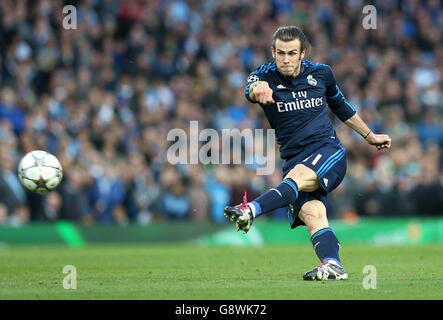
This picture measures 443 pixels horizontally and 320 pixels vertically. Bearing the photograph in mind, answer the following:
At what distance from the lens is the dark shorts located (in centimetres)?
786

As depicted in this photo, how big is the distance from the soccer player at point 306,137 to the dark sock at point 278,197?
0.04 ft

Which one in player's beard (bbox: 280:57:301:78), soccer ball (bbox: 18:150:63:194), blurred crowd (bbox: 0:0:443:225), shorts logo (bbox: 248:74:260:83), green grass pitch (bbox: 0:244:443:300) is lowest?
green grass pitch (bbox: 0:244:443:300)

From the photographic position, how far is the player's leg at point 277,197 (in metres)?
7.08

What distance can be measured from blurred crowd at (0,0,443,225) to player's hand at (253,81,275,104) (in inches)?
358

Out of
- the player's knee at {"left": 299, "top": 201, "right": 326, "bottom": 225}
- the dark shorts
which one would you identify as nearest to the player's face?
the dark shorts

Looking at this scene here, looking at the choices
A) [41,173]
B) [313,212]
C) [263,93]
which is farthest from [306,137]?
[41,173]

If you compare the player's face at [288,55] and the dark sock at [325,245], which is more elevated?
the player's face at [288,55]

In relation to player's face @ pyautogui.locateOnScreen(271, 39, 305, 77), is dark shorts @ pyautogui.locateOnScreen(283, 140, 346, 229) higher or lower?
lower

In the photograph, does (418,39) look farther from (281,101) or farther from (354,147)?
(281,101)

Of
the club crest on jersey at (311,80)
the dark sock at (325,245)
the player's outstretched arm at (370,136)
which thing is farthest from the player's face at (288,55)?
the dark sock at (325,245)

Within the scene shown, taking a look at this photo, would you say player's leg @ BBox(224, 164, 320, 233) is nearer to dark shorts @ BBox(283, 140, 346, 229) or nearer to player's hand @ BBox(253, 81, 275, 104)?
dark shorts @ BBox(283, 140, 346, 229)

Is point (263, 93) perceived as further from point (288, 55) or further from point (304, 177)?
point (304, 177)

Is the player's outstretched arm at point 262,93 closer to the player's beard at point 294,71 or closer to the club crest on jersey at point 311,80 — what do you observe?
the player's beard at point 294,71

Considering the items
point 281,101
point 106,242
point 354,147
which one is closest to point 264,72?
point 281,101
